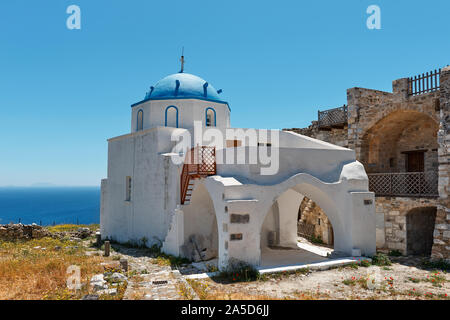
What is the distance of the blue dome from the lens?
18062 mm

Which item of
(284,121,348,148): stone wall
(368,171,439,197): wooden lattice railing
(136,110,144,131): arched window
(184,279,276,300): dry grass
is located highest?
(136,110,144,131): arched window

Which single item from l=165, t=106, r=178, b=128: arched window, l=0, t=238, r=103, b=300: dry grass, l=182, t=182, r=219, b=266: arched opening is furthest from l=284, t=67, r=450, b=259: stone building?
l=0, t=238, r=103, b=300: dry grass

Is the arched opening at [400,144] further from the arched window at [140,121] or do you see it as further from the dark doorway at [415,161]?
the arched window at [140,121]

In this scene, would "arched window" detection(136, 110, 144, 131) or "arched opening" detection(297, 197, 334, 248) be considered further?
"arched window" detection(136, 110, 144, 131)

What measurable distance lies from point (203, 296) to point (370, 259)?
254 inches

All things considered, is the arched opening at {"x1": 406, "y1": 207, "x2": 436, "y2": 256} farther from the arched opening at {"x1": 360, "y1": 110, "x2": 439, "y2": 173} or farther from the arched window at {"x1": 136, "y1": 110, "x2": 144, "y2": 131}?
the arched window at {"x1": 136, "y1": 110, "x2": 144, "y2": 131}

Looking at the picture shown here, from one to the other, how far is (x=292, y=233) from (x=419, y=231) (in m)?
5.24

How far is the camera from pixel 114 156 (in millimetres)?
19141

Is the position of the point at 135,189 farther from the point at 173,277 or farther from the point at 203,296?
the point at 203,296

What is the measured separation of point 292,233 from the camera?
49.1 ft

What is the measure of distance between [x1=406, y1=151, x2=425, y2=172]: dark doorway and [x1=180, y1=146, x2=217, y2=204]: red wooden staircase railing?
10401mm

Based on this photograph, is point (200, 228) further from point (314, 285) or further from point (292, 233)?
point (314, 285)

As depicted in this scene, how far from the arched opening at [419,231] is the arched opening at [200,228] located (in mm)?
8015
